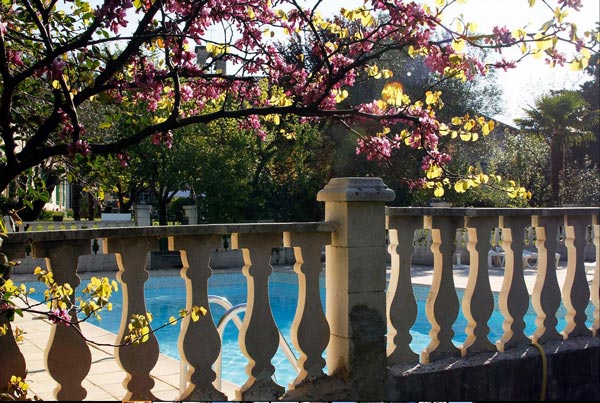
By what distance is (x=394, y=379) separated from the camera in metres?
3.89

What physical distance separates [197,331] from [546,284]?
8.70ft

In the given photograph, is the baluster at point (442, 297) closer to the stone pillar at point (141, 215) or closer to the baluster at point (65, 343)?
the baluster at point (65, 343)

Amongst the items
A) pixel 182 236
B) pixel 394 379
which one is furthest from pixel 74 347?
pixel 394 379

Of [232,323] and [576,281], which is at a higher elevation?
[576,281]

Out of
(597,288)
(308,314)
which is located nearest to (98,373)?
(308,314)

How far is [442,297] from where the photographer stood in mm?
4184

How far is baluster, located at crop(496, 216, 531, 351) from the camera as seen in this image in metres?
4.45

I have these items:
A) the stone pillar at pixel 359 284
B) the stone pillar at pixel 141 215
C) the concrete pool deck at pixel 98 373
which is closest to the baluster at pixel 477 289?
the stone pillar at pixel 359 284

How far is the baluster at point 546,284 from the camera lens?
15.1 ft

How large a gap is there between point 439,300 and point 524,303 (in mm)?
739

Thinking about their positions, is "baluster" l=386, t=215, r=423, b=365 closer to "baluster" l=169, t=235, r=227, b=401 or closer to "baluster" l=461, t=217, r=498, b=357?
"baluster" l=461, t=217, r=498, b=357

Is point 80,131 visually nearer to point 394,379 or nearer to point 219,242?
point 219,242

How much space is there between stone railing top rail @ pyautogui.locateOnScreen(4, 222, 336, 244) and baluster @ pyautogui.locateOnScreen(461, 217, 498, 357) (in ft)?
3.63

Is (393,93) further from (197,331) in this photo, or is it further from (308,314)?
(197,331)
